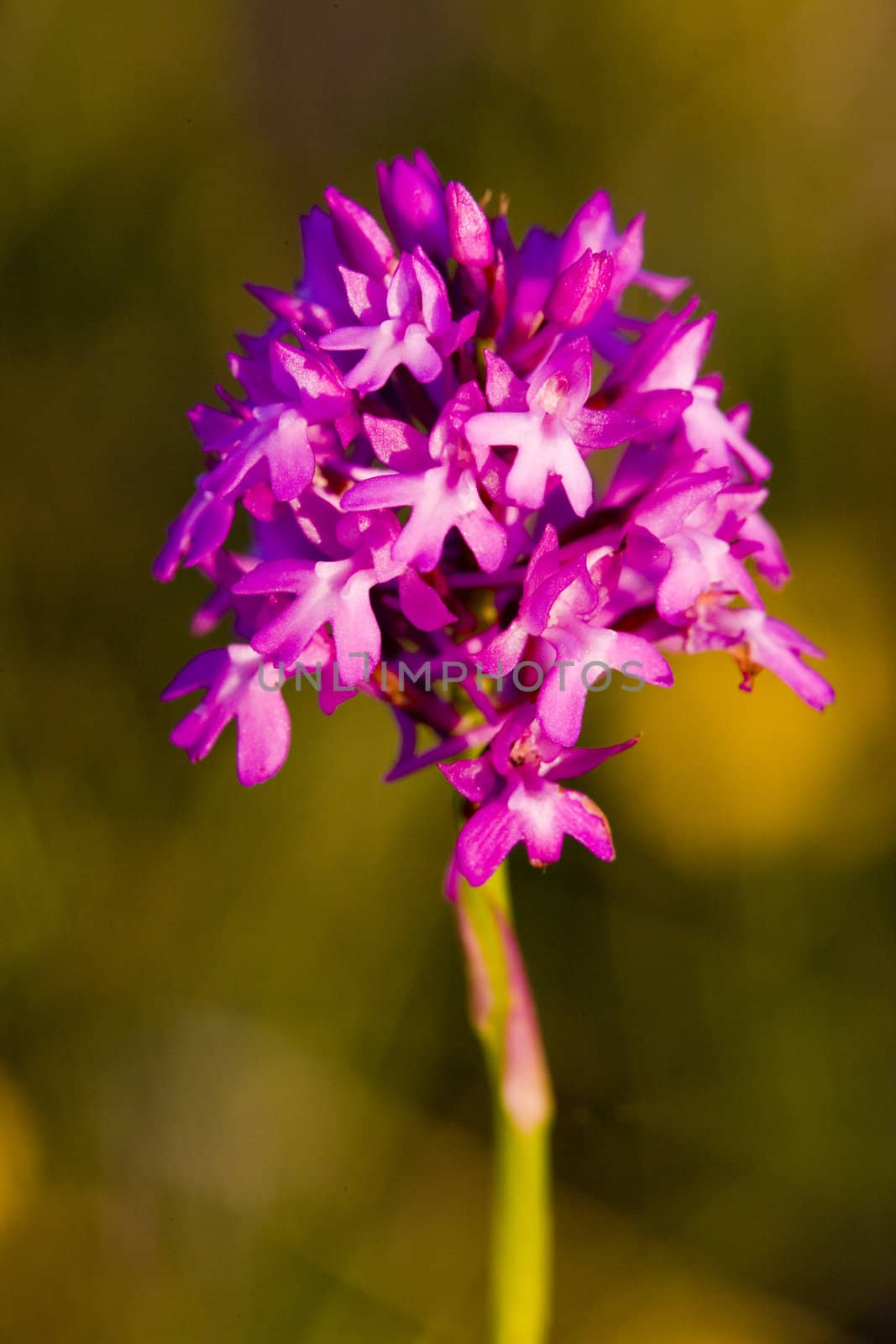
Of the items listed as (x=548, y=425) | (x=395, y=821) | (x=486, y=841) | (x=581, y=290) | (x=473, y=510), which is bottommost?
(x=486, y=841)

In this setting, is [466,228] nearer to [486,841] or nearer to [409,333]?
[409,333]

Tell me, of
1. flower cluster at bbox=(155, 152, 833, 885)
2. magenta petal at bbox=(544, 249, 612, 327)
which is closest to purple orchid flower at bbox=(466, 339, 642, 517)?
flower cluster at bbox=(155, 152, 833, 885)

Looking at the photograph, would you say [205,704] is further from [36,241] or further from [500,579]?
[36,241]

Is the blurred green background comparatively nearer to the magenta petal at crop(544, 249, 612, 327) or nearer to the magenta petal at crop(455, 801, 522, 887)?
the magenta petal at crop(455, 801, 522, 887)

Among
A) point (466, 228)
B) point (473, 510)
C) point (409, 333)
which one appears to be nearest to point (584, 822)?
point (473, 510)

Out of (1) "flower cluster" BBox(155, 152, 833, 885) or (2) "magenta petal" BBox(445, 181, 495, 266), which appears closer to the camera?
(1) "flower cluster" BBox(155, 152, 833, 885)

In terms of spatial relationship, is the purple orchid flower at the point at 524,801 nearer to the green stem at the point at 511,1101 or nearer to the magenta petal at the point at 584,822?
the magenta petal at the point at 584,822

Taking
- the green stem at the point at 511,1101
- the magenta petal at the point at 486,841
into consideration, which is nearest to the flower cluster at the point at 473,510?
the magenta petal at the point at 486,841
